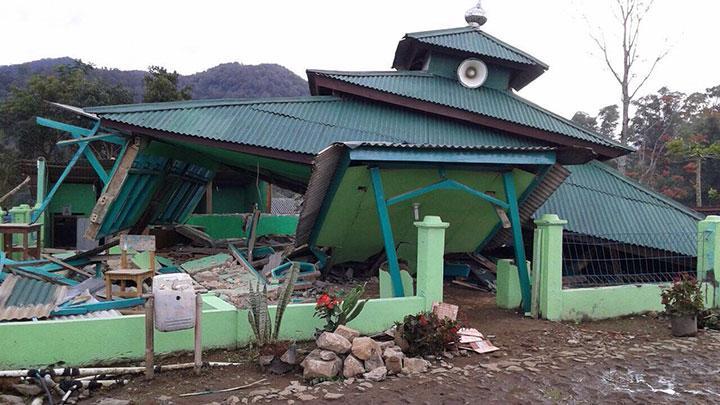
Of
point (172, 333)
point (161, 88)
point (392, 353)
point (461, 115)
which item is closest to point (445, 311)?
point (392, 353)

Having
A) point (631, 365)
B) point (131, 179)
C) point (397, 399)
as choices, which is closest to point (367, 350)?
point (397, 399)

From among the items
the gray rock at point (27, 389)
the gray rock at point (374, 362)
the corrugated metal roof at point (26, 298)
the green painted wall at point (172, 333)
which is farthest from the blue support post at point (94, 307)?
the gray rock at point (374, 362)

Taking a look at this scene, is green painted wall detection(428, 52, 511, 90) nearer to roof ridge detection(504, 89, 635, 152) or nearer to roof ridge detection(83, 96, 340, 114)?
roof ridge detection(504, 89, 635, 152)

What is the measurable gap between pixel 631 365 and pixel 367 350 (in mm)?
3184

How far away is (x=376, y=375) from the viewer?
5.23 metres

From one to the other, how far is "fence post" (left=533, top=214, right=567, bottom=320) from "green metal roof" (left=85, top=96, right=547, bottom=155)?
549 cm

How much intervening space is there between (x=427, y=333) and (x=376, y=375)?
0.97 meters

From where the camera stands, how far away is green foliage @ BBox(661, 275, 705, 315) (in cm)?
709

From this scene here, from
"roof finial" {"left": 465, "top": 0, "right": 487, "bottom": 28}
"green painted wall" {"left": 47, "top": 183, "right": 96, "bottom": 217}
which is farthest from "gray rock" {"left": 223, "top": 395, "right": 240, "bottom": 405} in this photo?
"green painted wall" {"left": 47, "top": 183, "right": 96, "bottom": 217}

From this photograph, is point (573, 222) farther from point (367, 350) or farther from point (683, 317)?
point (367, 350)

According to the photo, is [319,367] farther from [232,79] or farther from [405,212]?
[232,79]

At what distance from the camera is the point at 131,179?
12.5 metres

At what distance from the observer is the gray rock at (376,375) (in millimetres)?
5203

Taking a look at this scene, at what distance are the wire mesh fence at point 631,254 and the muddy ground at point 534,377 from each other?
4.92m
